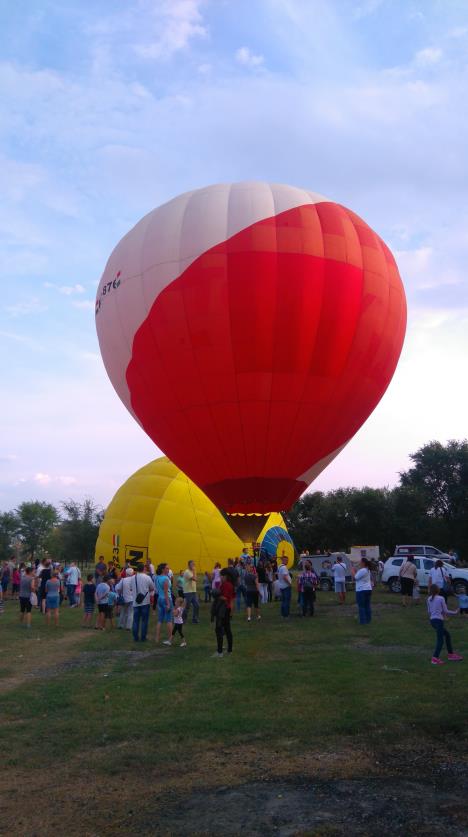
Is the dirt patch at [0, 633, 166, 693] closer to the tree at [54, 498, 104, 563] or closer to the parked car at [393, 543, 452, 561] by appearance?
the parked car at [393, 543, 452, 561]

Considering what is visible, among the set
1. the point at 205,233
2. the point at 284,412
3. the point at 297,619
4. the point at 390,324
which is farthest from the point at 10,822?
the point at 390,324

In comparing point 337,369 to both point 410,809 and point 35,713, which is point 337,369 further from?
point 410,809

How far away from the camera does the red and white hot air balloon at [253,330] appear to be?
19781 millimetres

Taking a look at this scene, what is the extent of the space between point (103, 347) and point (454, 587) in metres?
15.2

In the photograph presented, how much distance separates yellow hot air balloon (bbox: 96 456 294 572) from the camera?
94.9 feet

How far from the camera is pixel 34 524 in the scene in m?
92.4

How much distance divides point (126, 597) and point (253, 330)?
27.9 feet

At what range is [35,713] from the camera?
28.1 ft

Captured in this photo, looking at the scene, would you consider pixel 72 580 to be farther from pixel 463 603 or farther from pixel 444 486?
pixel 444 486

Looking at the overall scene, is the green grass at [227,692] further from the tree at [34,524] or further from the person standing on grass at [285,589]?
the tree at [34,524]

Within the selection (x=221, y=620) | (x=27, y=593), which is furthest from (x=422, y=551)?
(x=221, y=620)

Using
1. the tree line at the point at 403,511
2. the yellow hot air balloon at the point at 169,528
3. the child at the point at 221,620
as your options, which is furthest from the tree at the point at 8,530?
the child at the point at 221,620

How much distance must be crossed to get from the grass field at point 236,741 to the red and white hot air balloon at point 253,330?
8852mm

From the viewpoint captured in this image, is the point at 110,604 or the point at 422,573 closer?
the point at 110,604
